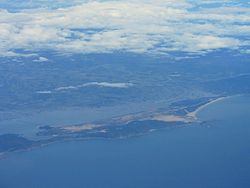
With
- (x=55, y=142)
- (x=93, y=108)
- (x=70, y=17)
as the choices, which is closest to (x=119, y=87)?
(x=93, y=108)

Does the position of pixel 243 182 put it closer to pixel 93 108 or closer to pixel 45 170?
pixel 45 170

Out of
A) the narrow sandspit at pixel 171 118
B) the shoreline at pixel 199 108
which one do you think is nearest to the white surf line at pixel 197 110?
the shoreline at pixel 199 108

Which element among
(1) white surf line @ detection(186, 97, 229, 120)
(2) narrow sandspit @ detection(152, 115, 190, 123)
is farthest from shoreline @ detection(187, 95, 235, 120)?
(2) narrow sandspit @ detection(152, 115, 190, 123)

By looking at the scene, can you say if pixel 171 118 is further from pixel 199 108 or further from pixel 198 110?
pixel 199 108

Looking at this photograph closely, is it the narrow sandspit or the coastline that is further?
the coastline

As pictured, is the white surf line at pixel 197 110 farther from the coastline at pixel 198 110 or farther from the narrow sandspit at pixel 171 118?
the narrow sandspit at pixel 171 118

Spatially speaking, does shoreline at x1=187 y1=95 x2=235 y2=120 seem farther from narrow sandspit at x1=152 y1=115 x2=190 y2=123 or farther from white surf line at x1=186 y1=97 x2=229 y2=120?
narrow sandspit at x1=152 y1=115 x2=190 y2=123

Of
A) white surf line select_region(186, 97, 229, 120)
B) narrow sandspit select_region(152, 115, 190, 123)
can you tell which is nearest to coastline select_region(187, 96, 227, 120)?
white surf line select_region(186, 97, 229, 120)

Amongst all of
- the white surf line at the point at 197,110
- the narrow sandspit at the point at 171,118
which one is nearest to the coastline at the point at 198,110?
the white surf line at the point at 197,110

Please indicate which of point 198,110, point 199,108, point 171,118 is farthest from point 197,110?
point 171,118

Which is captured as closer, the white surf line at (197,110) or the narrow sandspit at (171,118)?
the narrow sandspit at (171,118)

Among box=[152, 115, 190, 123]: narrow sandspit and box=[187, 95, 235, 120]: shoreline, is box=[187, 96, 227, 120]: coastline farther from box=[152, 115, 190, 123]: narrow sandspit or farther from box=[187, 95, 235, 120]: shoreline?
box=[152, 115, 190, 123]: narrow sandspit
